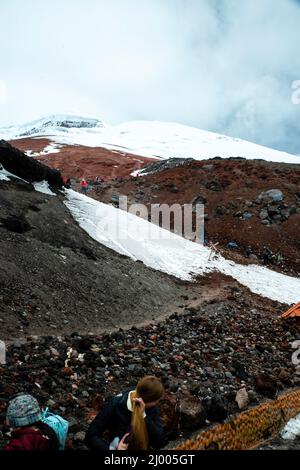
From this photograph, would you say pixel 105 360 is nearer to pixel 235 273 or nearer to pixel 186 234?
pixel 235 273

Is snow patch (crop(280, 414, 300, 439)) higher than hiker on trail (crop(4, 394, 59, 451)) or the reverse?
the reverse

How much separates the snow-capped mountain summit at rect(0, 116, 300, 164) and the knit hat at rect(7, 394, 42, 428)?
90517 mm

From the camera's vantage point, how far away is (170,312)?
622 inches

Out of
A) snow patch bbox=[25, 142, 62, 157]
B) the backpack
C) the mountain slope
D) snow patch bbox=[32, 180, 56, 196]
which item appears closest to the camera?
the backpack

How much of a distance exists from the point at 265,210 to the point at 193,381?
26.1 meters

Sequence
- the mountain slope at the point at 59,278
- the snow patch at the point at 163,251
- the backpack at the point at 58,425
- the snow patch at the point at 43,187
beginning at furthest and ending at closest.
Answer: the snow patch at the point at 43,187
the snow patch at the point at 163,251
the mountain slope at the point at 59,278
the backpack at the point at 58,425

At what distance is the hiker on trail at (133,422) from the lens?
4.50m

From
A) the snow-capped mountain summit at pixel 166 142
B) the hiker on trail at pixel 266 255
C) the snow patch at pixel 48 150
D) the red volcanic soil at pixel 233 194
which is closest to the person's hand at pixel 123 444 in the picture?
the red volcanic soil at pixel 233 194

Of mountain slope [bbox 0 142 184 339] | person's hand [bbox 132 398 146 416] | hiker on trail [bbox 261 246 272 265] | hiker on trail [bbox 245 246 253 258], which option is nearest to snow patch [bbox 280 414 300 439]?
person's hand [bbox 132 398 146 416]

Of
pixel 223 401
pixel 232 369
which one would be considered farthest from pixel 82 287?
pixel 223 401

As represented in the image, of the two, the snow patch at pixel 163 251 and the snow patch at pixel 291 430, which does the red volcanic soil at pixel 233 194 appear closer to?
the snow patch at pixel 163 251

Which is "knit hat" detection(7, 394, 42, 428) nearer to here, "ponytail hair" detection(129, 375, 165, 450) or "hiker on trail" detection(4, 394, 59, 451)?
"hiker on trail" detection(4, 394, 59, 451)

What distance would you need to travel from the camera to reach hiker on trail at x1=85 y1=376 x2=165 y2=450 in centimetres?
450

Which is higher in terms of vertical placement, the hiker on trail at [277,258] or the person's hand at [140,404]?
the person's hand at [140,404]
